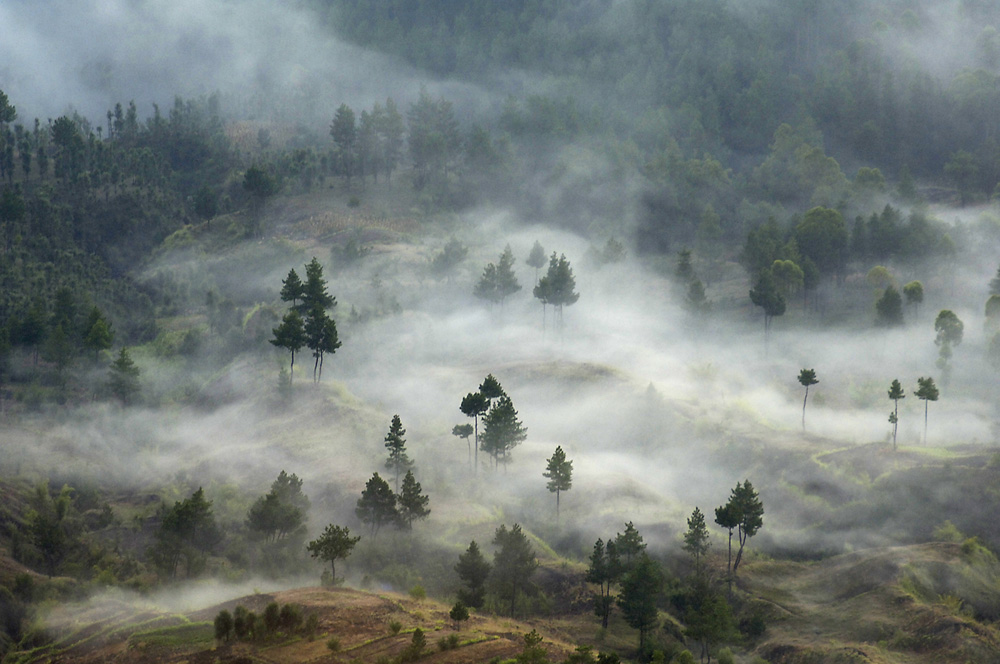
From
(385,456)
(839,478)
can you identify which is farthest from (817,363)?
(385,456)

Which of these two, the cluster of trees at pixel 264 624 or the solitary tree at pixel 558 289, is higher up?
the solitary tree at pixel 558 289

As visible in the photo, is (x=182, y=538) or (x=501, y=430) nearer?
(x=182, y=538)

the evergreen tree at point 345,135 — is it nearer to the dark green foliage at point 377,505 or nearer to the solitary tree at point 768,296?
the solitary tree at point 768,296

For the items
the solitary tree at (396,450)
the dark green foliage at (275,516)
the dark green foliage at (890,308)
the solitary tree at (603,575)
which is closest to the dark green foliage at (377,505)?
the dark green foliage at (275,516)

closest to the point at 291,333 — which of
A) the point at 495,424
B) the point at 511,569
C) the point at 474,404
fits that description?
the point at 474,404

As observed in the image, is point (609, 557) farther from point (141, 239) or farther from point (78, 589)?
point (141, 239)

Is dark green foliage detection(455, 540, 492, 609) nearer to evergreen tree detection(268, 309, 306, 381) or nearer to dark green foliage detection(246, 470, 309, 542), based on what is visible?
dark green foliage detection(246, 470, 309, 542)

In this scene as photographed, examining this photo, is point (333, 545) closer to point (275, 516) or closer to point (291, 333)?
point (275, 516)
